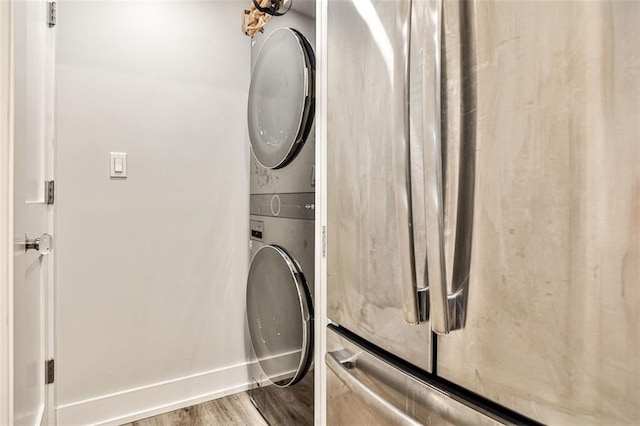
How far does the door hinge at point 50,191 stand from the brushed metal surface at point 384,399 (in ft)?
4.52

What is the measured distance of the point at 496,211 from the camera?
1.98ft

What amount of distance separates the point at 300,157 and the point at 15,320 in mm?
1015

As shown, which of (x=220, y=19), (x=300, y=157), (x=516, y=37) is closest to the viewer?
(x=516, y=37)

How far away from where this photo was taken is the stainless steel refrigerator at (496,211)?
1.55 feet

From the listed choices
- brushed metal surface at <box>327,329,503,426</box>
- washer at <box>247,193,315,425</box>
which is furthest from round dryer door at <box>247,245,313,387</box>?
brushed metal surface at <box>327,329,503,426</box>

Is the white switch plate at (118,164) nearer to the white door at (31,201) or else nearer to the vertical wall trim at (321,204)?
the white door at (31,201)

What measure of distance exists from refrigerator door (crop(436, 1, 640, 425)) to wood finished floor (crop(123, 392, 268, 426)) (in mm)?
1527

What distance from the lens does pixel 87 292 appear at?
1.77 meters

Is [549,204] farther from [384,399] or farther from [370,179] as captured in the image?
[384,399]

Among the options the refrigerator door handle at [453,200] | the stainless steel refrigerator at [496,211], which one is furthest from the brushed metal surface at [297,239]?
the refrigerator door handle at [453,200]

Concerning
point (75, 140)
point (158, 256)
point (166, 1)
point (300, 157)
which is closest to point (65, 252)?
point (158, 256)

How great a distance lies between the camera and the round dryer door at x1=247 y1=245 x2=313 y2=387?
1.36 m

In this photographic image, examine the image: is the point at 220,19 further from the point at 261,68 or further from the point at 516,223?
the point at 516,223
